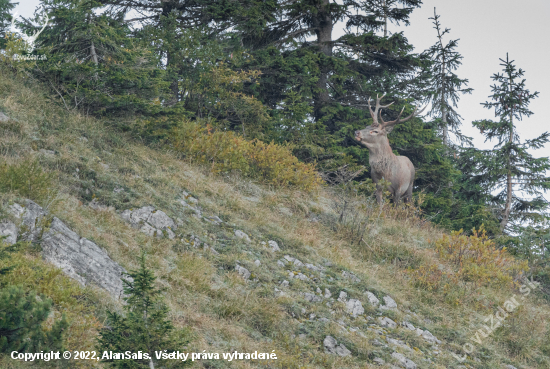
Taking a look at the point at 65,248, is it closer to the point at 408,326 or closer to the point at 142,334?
the point at 142,334

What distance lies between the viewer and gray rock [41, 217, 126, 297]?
5156 mm

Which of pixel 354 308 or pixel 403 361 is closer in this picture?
pixel 403 361

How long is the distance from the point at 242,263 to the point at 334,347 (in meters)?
1.97

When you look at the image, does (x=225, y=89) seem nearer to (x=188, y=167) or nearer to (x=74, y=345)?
(x=188, y=167)

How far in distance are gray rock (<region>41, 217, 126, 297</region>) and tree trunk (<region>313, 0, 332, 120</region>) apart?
12.0m

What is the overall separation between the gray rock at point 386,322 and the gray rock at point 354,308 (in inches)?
11.8

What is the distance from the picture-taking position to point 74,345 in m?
4.00

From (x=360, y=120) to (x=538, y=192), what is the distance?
20.9 feet

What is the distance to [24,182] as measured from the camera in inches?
235

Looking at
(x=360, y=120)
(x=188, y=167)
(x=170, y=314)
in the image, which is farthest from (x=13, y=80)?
(x=360, y=120)

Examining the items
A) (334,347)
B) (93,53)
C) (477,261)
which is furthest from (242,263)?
(93,53)

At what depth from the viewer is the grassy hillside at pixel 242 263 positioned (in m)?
5.33

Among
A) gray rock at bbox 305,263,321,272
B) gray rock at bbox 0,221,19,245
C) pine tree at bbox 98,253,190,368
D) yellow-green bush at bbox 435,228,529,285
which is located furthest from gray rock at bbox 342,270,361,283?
gray rock at bbox 0,221,19,245

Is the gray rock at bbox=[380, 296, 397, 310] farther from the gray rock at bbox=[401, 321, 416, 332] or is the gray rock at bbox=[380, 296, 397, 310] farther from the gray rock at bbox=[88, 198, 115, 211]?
the gray rock at bbox=[88, 198, 115, 211]
